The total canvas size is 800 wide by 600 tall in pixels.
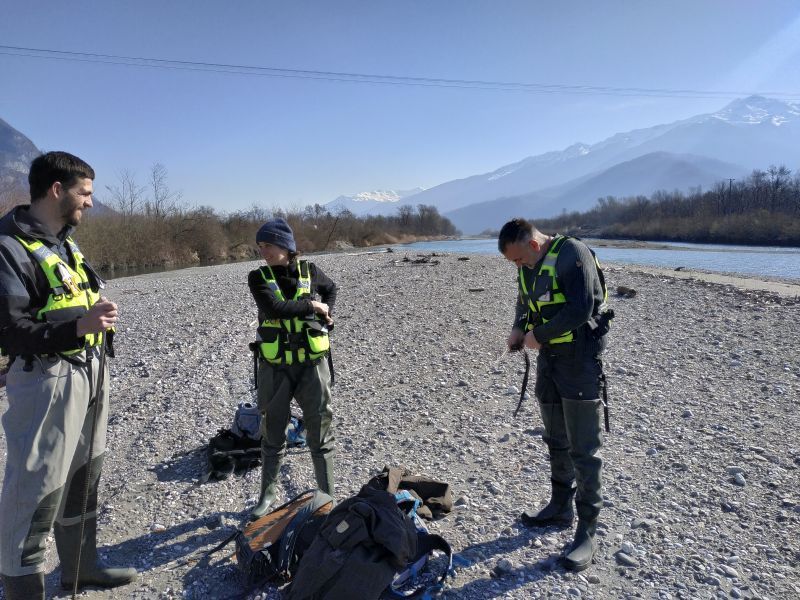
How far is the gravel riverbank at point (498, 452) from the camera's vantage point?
351 cm

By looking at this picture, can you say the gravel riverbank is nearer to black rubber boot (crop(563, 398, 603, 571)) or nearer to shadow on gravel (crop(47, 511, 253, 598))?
shadow on gravel (crop(47, 511, 253, 598))

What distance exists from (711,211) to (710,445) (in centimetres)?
9861

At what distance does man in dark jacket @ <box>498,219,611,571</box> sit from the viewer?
346cm

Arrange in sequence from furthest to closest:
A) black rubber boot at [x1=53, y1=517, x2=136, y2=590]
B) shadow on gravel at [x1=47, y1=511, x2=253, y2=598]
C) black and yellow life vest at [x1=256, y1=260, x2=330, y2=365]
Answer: black and yellow life vest at [x1=256, y1=260, x2=330, y2=365], shadow on gravel at [x1=47, y1=511, x2=253, y2=598], black rubber boot at [x1=53, y1=517, x2=136, y2=590]

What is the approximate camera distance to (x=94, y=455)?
318cm

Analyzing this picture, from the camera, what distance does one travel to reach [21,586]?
2686 mm

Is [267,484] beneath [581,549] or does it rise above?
above

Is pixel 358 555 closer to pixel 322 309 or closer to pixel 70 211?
pixel 322 309

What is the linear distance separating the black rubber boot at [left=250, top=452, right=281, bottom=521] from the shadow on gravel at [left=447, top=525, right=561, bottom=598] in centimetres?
161

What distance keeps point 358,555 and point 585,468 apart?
5.66 feet

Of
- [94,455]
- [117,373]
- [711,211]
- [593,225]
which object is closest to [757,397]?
[94,455]

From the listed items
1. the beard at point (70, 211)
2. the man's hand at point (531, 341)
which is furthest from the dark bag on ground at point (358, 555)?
the beard at point (70, 211)

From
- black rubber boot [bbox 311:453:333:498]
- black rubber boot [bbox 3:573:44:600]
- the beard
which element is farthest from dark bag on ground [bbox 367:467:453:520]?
the beard

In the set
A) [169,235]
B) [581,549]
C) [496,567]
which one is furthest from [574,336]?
[169,235]
